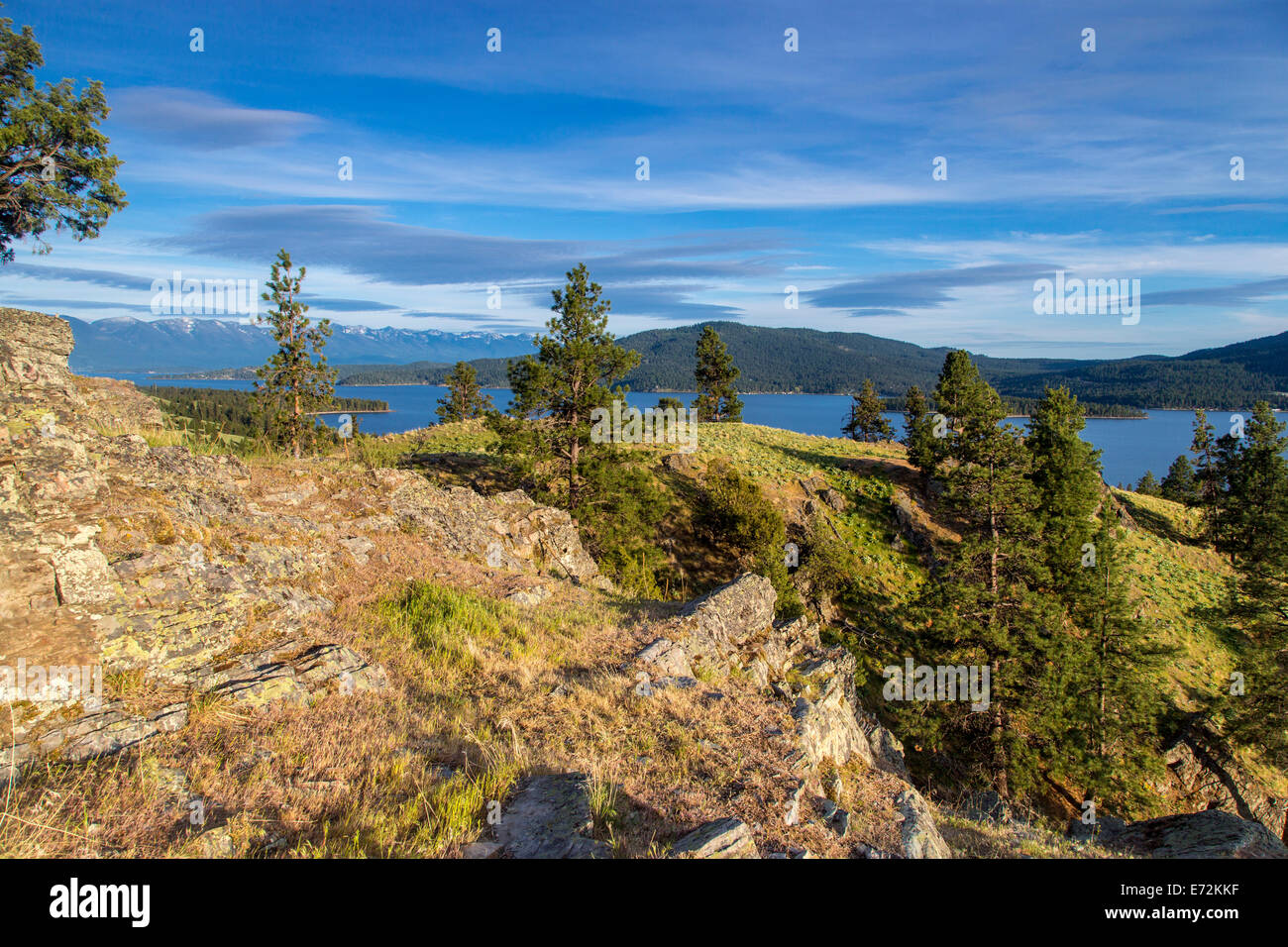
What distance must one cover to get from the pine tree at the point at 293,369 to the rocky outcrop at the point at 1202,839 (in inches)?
1320

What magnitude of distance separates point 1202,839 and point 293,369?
36377 millimetres

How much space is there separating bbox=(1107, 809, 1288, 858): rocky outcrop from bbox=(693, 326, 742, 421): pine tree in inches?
2158

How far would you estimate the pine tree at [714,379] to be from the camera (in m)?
63.8

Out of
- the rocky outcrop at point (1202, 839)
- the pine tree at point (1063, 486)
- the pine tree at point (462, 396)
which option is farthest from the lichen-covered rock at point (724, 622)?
the pine tree at point (462, 396)

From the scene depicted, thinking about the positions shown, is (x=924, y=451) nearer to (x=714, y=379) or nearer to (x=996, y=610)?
(x=996, y=610)

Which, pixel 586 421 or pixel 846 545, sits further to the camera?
pixel 846 545

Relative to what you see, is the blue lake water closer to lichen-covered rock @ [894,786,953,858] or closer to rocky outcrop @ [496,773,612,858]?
lichen-covered rock @ [894,786,953,858]

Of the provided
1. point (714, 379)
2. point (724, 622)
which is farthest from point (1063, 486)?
point (714, 379)

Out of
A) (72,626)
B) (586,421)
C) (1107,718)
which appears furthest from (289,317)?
(1107,718)

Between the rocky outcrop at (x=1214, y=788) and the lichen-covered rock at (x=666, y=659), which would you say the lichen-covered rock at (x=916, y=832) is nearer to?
the lichen-covered rock at (x=666, y=659)

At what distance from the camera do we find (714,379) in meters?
65.8
